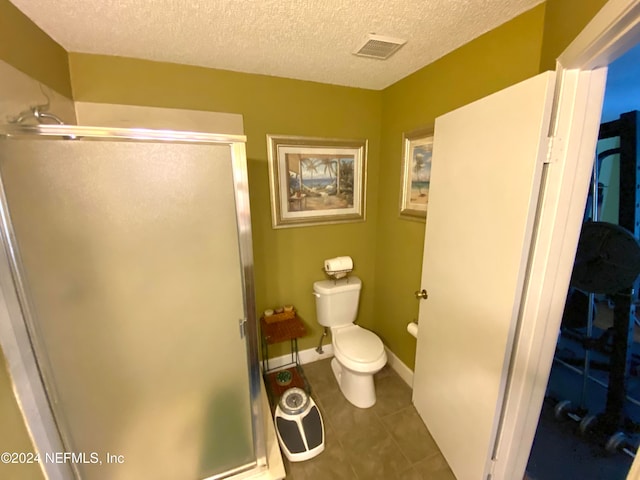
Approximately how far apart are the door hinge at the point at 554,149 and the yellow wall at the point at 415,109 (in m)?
0.41

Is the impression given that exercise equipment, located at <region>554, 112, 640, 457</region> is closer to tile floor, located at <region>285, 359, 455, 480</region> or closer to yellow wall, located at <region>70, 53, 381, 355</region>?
tile floor, located at <region>285, 359, 455, 480</region>

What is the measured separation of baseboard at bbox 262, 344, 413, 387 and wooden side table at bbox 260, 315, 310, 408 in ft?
0.11

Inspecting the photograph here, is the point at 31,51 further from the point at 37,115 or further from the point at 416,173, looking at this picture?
the point at 416,173

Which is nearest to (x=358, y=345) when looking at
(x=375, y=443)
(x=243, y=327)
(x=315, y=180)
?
(x=375, y=443)

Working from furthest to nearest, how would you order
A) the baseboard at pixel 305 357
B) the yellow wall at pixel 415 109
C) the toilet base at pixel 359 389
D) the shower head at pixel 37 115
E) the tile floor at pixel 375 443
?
1. the baseboard at pixel 305 357
2. the toilet base at pixel 359 389
3. the tile floor at pixel 375 443
4. the yellow wall at pixel 415 109
5. the shower head at pixel 37 115

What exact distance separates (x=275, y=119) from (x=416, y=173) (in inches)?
40.9

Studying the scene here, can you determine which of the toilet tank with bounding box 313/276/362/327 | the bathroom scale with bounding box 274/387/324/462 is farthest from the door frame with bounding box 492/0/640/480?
the toilet tank with bounding box 313/276/362/327

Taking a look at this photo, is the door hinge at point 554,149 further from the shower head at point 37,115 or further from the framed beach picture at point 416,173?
the shower head at point 37,115

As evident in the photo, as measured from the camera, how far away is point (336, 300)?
1956mm

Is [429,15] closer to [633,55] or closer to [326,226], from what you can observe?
[633,55]

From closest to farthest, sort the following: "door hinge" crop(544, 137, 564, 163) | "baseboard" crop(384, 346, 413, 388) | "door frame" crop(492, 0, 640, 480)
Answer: "door frame" crop(492, 0, 640, 480) → "door hinge" crop(544, 137, 564, 163) → "baseboard" crop(384, 346, 413, 388)

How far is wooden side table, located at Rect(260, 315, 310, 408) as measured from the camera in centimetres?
177

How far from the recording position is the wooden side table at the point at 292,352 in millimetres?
1767

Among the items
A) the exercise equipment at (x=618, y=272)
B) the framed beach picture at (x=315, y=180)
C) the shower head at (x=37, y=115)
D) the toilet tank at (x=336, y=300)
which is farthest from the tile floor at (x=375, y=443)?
the shower head at (x=37, y=115)
